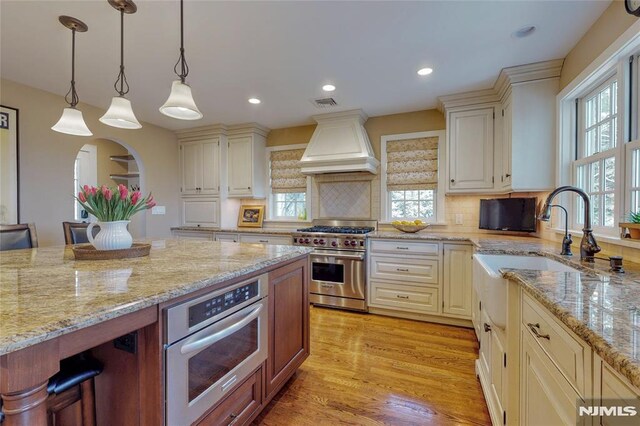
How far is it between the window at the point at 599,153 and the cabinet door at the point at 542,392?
52.2 inches

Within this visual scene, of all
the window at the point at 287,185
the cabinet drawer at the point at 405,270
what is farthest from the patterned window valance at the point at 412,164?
the window at the point at 287,185

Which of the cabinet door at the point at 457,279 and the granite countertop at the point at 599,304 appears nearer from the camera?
the granite countertop at the point at 599,304

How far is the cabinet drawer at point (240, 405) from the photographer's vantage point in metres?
1.23

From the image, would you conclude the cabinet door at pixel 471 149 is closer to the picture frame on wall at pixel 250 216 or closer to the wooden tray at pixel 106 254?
the picture frame on wall at pixel 250 216

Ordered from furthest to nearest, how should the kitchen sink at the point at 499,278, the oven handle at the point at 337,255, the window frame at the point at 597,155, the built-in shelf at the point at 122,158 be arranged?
1. the built-in shelf at the point at 122,158
2. the oven handle at the point at 337,255
3. the window frame at the point at 597,155
4. the kitchen sink at the point at 499,278

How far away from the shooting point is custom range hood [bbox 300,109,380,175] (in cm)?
350

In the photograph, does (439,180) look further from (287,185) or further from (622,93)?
(287,185)

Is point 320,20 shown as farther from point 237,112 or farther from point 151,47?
point 237,112

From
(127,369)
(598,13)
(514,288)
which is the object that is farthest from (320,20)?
(127,369)

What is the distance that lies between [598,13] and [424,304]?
2.66 meters

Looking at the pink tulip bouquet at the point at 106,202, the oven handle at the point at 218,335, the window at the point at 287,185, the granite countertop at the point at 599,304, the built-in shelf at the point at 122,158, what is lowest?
the oven handle at the point at 218,335

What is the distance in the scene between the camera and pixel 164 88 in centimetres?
297

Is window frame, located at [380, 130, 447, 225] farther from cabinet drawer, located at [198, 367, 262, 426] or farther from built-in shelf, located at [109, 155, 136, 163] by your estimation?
built-in shelf, located at [109, 155, 136, 163]

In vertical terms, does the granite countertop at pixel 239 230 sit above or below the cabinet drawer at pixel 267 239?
above
